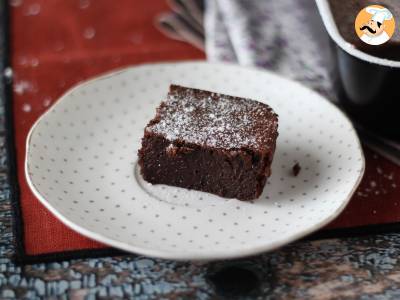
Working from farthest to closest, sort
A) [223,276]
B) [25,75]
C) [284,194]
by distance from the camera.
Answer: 1. [25,75]
2. [284,194]
3. [223,276]

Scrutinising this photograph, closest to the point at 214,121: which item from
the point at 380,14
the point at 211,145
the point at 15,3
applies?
the point at 211,145

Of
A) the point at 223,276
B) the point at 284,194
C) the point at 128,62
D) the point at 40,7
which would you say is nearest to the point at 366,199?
the point at 284,194

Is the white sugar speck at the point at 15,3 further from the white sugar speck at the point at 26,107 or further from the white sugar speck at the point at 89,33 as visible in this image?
the white sugar speck at the point at 26,107

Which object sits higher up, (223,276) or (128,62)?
(128,62)

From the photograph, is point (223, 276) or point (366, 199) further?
point (366, 199)

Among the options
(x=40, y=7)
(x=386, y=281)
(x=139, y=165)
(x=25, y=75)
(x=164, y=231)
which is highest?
(x=40, y=7)

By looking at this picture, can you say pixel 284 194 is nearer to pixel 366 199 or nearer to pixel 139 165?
pixel 366 199

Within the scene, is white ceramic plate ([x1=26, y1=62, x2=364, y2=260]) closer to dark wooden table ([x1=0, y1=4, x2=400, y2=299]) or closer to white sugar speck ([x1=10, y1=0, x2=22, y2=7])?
dark wooden table ([x1=0, y1=4, x2=400, y2=299])

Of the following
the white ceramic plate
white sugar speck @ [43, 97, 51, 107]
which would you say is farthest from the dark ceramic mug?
white sugar speck @ [43, 97, 51, 107]
